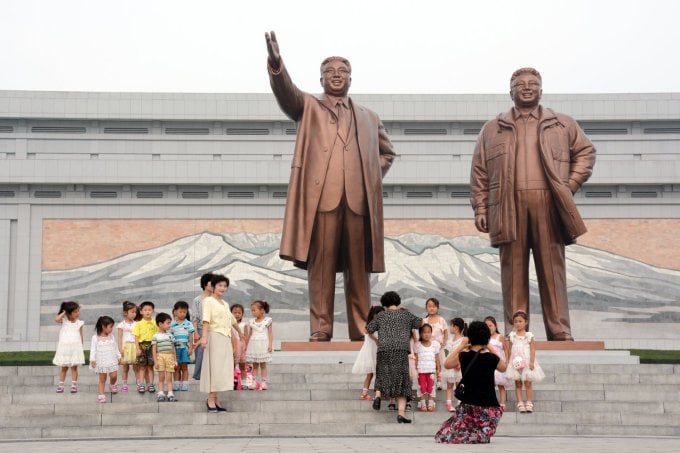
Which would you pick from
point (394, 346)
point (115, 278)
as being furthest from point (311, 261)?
point (115, 278)

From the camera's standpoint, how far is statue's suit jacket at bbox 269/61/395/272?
9883mm

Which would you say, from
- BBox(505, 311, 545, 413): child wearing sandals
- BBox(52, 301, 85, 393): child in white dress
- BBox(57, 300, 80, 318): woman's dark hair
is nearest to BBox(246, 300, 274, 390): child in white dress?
BBox(52, 301, 85, 393): child in white dress

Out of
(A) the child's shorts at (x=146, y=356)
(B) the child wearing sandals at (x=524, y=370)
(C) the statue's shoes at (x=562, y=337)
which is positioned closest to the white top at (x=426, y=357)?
(B) the child wearing sandals at (x=524, y=370)

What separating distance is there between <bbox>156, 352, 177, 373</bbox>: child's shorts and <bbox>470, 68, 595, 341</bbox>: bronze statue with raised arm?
3730mm

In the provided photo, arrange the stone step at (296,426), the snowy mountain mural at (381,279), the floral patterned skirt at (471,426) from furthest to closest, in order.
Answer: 1. the snowy mountain mural at (381,279)
2. the stone step at (296,426)
3. the floral patterned skirt at (471,426)

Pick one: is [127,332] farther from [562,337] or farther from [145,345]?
[562,337]

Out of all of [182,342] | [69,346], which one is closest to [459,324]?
[182,342]

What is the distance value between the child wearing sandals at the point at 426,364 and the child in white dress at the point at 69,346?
320cm

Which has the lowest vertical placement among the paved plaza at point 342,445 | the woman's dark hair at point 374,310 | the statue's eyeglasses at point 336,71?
the paved plaza at point 342,445

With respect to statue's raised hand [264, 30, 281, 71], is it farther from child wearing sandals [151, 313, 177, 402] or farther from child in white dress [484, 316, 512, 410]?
child in white dress [484, 316, 512, 410]

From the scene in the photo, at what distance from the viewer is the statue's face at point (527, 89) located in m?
10.5

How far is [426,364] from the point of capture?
8328 mm

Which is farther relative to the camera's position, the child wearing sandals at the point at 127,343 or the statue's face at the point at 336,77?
the statue's face at the point at 336,77

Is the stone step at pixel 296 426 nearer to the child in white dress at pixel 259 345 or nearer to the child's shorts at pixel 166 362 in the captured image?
the child's shorts at pixel 166 362
